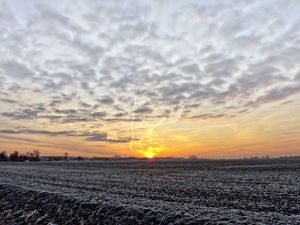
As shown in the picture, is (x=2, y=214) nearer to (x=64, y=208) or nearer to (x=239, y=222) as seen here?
(x=64, y=208)

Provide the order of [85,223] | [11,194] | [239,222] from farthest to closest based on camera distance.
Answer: [11,194] < [85,223] < [239,222]

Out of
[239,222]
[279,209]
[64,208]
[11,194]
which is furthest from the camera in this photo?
[11,194]

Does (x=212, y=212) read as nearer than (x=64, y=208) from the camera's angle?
Yes

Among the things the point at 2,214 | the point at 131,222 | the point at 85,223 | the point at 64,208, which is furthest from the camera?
the point at 2,214

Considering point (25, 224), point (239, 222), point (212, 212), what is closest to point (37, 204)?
point (25, 224)

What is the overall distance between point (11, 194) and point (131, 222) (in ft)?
61.4

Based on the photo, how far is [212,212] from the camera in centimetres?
2020

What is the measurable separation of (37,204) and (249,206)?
14.9 meters

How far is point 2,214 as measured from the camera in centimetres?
2762

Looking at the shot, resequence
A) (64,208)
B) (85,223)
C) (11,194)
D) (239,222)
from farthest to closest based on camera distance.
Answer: (11,194), (64,208), (85,223), (239,222)

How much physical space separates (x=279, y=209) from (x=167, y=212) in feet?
25.8

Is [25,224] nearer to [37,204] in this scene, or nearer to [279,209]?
[37,204]

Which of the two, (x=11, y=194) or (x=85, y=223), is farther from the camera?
(x=11, y=194)

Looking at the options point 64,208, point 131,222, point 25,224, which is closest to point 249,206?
point 131,222
